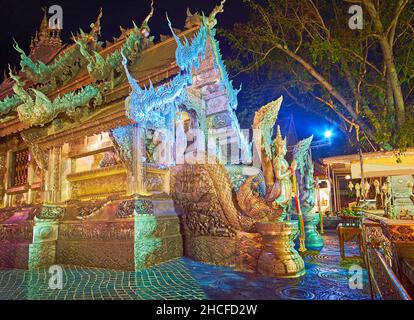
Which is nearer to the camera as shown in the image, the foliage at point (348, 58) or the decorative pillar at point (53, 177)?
the decorative pillar at point (53, 177)

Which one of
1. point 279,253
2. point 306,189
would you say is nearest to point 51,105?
point 279,253

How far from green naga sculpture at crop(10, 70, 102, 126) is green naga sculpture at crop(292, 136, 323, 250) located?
627 centimetres

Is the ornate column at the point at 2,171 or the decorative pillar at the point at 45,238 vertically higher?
the ornate column at the point at 2,171

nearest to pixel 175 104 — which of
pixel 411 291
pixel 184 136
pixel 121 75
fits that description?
pixel 184 136

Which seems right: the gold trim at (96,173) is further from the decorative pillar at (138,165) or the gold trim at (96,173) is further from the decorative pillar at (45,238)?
the decorative pillar at (45,238)

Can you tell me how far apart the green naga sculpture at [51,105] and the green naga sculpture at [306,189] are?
6.27 meters

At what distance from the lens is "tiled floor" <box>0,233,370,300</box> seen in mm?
4133

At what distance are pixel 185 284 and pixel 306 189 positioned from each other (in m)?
5.77

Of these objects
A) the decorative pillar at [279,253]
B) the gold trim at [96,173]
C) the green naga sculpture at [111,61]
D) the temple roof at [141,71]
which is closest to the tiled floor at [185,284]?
the decorative pillar at [279,253]

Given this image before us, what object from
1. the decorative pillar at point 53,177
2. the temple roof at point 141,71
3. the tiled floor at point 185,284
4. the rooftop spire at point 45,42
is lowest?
the tiled floor at point 185,284

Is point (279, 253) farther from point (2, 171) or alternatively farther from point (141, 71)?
point (2, 171)

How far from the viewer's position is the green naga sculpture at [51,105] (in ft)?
23.8

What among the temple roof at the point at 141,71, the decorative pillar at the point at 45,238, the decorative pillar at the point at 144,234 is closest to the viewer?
the decorative pillar at the point at 144,234

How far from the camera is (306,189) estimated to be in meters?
8.99
